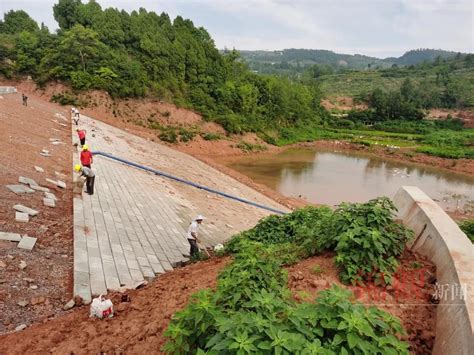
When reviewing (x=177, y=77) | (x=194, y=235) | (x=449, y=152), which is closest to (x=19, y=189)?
(x=194, y=235)

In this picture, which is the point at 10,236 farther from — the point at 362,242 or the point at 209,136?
the point at 209,136

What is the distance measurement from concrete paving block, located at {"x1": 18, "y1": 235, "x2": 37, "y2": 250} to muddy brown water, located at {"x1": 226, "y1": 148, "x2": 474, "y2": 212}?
1984cm

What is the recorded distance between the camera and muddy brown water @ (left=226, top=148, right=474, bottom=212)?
27344 mm

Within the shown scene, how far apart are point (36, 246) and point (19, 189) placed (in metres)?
2.95

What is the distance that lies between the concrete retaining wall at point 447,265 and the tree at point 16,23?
5579 centimetres

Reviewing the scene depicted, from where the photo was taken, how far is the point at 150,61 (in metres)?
41.6

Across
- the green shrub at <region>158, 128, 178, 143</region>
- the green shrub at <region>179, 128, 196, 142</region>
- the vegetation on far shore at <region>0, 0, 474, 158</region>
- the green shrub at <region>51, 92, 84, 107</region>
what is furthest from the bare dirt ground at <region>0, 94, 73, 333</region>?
the green shrub at <region>51, 92, 84, 107</region>

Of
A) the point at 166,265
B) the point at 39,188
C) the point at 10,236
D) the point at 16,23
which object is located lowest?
the point at 166,265

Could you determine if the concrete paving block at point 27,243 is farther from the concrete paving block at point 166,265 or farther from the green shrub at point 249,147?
the green shrub at point 249,147

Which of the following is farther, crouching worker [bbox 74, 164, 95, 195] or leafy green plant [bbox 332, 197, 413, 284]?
crouching worker [bbox 74, 164, 95, 195]

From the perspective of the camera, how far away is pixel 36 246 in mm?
7363

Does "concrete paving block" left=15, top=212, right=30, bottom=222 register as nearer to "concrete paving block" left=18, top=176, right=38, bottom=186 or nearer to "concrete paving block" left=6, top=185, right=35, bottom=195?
"concrete paving block" left=6, top=185, right=35, bottom=195

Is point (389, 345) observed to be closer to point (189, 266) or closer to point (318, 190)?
point (189, 266)

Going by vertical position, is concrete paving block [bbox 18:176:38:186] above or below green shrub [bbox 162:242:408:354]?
below
